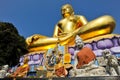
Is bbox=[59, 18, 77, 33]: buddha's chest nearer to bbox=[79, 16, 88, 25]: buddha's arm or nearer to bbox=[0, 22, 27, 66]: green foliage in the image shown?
bbox=[79, 16, 88, 25]: buddha's arm

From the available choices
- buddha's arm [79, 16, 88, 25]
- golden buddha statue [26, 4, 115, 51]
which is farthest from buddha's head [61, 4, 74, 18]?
buddha's arm [79, 16, 88, 25]

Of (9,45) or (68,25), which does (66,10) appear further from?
(9,45)

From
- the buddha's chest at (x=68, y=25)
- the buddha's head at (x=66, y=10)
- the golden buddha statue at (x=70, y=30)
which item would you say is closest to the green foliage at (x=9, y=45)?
the golden buddha statue at (x=70, y=30)

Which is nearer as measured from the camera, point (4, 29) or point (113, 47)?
point (4, 29)

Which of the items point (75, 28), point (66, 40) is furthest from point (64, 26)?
point (66, 40)

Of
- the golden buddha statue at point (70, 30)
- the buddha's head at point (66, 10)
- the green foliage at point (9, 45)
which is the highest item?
A: the buddha's head at point (66, 10)

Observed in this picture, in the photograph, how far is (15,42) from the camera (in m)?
10.1

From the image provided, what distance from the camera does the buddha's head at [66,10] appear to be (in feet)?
48.7

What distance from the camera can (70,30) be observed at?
45.5 feet

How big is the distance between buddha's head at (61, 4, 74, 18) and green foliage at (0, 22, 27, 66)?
497 centimetres

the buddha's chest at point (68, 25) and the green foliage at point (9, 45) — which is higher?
the buddha's chest at point (68, 25)

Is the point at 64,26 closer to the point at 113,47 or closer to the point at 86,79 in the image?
the point at 113,47

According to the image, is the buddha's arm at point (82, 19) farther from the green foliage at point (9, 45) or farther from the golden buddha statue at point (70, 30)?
the green foliage at point (9, 45)

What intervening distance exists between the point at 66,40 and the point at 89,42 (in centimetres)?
131
